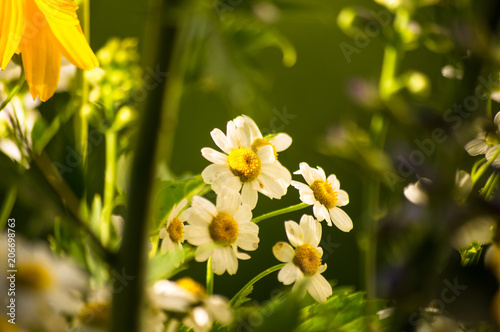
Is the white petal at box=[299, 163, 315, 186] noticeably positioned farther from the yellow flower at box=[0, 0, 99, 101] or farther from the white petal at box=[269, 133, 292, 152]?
the yellow flower at box=[0, 0, 99, 101]

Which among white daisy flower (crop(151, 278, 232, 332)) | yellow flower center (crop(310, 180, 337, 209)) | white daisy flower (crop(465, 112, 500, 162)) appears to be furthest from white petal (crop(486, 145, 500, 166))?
white daisy flower (crop(151, 278, 232, 332))

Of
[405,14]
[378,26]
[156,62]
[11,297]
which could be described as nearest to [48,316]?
[11,297]

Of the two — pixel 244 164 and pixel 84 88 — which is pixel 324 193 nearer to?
pixel 244 164

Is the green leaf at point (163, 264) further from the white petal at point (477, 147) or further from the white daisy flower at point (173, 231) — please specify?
the white petal at point (477, 147)

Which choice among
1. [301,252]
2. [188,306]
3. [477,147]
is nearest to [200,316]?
[188,306]

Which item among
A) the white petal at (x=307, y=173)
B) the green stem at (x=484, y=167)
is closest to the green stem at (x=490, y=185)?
the green stem at (x=484, y=167)

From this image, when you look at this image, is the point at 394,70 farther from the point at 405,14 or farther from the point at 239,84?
the point at 239,84
